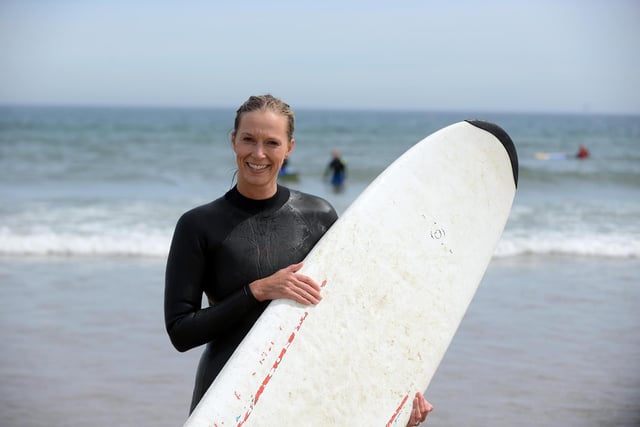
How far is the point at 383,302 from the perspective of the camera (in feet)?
6.45

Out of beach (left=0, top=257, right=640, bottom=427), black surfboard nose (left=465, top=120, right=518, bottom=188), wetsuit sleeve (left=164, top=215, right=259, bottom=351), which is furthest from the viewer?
beach (left=0, top=257, right=640, bottom=427)

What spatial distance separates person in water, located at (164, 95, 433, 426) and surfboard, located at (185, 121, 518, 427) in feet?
0.21

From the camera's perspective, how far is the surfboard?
5.95ft

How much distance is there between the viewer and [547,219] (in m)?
11.2

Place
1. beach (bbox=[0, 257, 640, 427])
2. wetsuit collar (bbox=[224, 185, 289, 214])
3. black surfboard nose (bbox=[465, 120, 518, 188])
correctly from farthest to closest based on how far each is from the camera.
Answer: beach (bbox=[0, 257, 640, 427])
black surfboard nose (bbox=[465, 120, 518, 188])
wetsuit collar (bbox=[224, 185, 289, 214])

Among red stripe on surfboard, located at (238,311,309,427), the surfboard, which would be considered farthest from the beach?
red stripe on surfboard, located at (238,311,309,427)

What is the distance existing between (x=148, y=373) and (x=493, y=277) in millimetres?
3755

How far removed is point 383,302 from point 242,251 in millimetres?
417

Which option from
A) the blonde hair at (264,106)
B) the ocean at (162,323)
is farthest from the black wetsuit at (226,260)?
the ocean at (162,323)

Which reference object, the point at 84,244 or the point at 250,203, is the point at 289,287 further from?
the point at 84,244

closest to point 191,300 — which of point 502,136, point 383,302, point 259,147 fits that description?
point 259,147

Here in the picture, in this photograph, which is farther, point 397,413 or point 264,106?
point 397,413

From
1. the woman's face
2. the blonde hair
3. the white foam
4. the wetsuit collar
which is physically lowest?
the white foam

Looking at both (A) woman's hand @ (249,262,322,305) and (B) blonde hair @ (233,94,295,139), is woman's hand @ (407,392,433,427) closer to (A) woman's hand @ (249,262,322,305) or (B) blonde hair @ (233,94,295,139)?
(A) woman's hand @ (249,262,322,305)
